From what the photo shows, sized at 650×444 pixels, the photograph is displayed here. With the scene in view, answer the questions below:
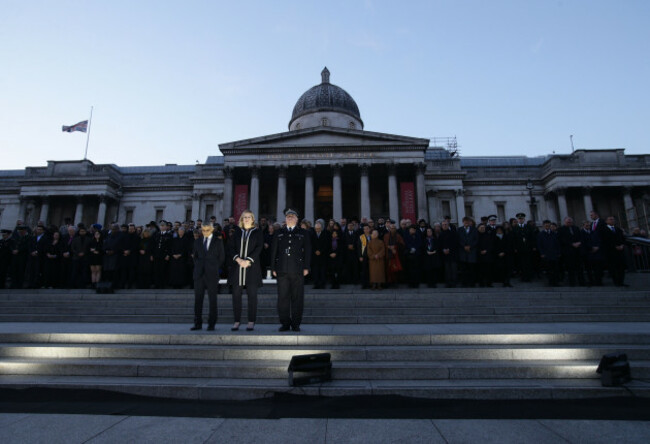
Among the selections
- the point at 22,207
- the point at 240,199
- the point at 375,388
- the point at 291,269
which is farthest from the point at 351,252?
the point at 22,207

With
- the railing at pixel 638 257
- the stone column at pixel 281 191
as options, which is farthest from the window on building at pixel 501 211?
the railing at pixel 638 257

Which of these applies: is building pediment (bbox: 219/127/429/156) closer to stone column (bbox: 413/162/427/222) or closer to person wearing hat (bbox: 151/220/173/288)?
stone column (bbox: 413/162/427/222)

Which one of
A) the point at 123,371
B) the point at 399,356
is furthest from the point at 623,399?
the point at 123,371

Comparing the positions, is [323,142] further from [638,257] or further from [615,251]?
[615,251]

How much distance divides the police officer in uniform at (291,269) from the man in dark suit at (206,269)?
3.98ft

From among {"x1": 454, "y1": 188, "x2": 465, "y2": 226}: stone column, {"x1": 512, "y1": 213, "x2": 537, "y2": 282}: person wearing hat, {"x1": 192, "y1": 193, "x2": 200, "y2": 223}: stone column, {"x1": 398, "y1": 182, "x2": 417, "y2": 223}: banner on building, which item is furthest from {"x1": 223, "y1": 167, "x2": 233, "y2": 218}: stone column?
{"x1": 512, "y1": 213, "x2": 537, "y2": 282}: person wearing hat

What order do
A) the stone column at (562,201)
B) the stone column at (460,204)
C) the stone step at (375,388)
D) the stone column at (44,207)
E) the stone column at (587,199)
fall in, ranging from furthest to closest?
1. the stone column at (44,207)
2. the stone column at (460,204)
3. the stone column at (562,201)
4. the stone column at (587,199)
5. the stone step at (375,388)

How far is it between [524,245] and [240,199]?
22669mm

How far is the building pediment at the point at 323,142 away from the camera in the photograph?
3012cm

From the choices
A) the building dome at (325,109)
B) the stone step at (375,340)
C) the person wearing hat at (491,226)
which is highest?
the building dome at (325,109)

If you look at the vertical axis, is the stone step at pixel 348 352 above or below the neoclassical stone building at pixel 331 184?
below

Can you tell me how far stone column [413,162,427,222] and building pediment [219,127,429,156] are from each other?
6.12ft

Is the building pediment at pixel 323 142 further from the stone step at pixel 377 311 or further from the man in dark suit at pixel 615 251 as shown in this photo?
the stone step at pixel 377 311

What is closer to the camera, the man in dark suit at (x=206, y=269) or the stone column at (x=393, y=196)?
the man in dark suit at (x=206, y=269)
